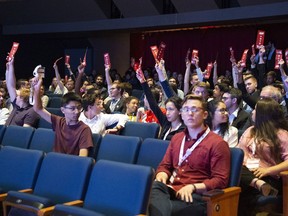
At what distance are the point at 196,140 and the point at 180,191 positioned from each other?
380mm

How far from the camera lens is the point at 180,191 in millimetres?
2820

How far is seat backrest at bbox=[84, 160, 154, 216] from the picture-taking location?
2551 mm

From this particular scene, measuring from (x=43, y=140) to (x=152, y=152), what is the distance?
1184mm

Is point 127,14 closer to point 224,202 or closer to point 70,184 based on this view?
point 70,184

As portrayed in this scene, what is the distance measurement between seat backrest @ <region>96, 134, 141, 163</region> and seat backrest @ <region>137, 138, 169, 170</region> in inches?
1.9

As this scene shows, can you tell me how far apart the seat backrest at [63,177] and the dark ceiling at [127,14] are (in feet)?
23.1

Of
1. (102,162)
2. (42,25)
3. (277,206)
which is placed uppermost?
(42,25)

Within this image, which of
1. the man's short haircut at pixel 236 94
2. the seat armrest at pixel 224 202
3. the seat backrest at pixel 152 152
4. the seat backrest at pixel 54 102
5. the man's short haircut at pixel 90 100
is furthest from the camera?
the seat backrest at pixel 54 102

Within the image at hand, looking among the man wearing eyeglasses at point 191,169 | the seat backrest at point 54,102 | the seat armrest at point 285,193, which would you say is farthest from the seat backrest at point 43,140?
the seat backrest at point 54,102

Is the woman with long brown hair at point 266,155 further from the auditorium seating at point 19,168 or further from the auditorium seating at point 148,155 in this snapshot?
the auditorium seating at point 19,168

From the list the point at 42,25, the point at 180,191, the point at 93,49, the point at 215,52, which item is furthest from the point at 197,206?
the point at 93,49

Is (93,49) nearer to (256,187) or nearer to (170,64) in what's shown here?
(170,64)

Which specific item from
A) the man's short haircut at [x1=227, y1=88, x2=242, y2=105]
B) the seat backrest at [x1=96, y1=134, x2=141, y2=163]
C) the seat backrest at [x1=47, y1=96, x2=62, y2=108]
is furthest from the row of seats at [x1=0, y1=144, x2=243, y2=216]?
the seat backrest at [x1=47, y1=96, x2=62, y2=108]

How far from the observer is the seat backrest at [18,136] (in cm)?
433
